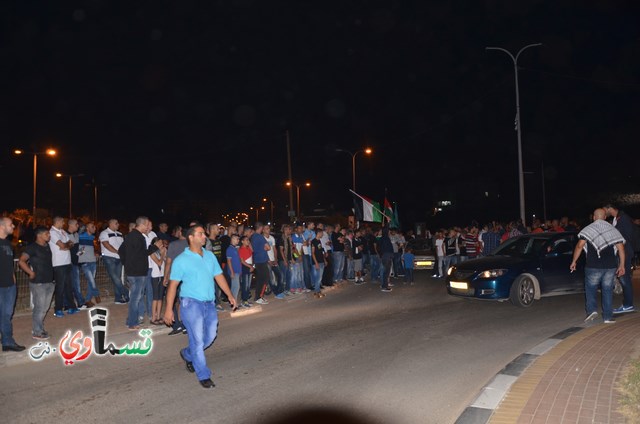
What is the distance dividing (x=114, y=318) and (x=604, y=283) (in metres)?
9.07

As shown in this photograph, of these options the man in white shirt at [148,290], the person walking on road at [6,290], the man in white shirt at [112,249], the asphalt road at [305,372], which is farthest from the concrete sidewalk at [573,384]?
the man in white shirt at [112,249]

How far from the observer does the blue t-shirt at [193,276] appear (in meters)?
6.21

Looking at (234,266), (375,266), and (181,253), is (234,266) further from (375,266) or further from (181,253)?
(375,266)

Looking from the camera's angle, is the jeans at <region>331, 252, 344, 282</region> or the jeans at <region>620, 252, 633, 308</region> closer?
the jeans at <region>620, 252, 633, 308</region>

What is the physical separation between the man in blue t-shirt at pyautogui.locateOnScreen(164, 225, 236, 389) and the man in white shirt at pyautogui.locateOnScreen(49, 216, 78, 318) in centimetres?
528

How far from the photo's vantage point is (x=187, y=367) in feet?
22.3

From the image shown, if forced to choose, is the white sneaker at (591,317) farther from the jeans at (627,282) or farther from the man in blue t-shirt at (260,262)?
the man in blue t-shirt at (260,262)

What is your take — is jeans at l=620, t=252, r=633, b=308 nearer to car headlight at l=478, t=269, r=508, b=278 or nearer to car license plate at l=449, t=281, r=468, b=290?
car headlight at l=478, t=269, r=508, b=278

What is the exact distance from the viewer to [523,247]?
1267 cm

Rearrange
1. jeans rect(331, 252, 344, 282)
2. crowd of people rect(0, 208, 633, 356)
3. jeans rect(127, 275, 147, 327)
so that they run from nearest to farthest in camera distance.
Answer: crowd of people rect(0, 208, 633, 356) < jeans rect(127, 275, 147, 327) < jeans rect(331, 252, 344, 282)

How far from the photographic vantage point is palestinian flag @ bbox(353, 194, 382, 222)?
22359mm

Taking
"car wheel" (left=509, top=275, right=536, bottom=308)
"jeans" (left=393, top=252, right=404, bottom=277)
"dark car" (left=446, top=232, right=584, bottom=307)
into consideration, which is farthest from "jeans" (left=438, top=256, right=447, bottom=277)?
"car wheel" (left=509, top=275, right=536, bottom=308)

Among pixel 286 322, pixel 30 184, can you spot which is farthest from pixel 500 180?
pixel 286 322

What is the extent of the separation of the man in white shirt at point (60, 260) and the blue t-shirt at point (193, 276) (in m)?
5.31
